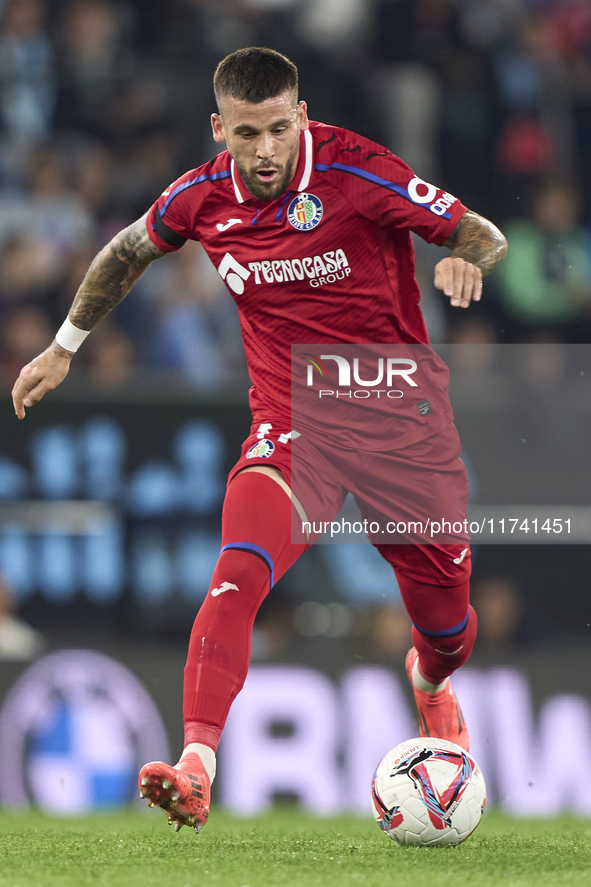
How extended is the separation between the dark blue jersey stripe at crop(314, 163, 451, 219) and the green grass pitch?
2.07 m

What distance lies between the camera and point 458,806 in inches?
162

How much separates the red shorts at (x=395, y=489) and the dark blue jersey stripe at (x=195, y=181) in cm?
84

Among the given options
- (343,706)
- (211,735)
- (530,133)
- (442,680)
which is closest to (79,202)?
(530,133)

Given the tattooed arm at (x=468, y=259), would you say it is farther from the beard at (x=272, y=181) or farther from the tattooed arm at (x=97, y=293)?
the tattooed arm at (x=97, y=293)

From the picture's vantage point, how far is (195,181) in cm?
432

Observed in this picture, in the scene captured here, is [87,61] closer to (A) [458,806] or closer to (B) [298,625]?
(B) [298,625]

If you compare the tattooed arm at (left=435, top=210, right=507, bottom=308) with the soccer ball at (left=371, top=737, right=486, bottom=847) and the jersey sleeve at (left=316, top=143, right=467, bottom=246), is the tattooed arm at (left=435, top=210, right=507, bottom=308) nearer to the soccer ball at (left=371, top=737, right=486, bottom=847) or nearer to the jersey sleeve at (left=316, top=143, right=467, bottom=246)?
the jersey sleeve at (left=316, top=143, right=467, bottom=246)

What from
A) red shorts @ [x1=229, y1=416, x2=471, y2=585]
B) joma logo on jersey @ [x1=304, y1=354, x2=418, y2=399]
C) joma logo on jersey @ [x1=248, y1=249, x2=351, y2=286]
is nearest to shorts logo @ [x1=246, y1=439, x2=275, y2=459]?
red shorts @ [x1=229, y1=416, x2=471, y2=585]

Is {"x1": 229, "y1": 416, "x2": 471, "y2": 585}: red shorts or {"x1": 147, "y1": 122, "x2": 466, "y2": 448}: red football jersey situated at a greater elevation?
{"x1": 147, "y1": 122, "x2": 466, "y2": 448}: red football jersey

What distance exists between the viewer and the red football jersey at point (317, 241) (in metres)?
4.16

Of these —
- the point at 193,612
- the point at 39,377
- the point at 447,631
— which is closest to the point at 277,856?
the point at 447,631

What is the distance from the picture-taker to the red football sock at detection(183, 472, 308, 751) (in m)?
3.66

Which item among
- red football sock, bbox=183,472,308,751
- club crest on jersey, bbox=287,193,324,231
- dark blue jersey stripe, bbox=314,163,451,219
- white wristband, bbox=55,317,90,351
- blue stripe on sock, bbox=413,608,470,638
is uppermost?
dark blue jersey stripe, bbox=314,163,451,219

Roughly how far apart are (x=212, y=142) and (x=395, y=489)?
5157 mm
